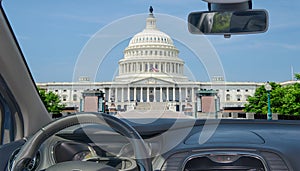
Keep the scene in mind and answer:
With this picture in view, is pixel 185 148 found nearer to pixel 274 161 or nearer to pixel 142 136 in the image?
pixel 274 161

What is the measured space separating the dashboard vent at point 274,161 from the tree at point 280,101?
33719 mm

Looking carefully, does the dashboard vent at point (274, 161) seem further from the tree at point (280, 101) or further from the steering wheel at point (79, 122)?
the tree at point (280, 101)

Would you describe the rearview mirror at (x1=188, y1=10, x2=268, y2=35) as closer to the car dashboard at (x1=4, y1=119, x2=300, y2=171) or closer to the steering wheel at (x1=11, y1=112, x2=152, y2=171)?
Result: the car dashboard at (x1=4, y1=119, x2=300, y2=171)

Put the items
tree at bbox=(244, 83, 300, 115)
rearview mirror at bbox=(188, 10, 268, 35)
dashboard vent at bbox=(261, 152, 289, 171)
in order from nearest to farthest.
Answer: dashboard vent at bbox=(261, 152, 289, 171)
rearview mirror at bbox=(188, 10, 268, 35)
tree at bbox=(244, 83, 300, 115)

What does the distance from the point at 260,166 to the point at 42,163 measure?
1.16 m

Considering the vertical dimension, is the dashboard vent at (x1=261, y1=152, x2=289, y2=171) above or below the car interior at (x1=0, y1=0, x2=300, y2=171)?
below

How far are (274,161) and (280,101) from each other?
39498mm

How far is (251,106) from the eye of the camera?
47688mm

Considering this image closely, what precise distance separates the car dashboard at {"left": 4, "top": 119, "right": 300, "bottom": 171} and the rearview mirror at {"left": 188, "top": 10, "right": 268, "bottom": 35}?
2.15ft

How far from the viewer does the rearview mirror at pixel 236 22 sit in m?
2.55

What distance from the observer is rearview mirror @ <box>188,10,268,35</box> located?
255 centimetres

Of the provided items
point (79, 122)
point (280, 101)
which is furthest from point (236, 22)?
point (280, 101)

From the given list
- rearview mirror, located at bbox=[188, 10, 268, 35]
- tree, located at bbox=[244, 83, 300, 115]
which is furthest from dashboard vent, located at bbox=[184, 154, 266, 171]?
tree, located at bbox=[244, 83, 300, 115]

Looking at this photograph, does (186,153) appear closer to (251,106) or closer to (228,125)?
(228,125)
